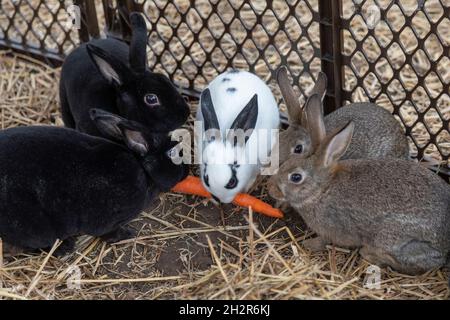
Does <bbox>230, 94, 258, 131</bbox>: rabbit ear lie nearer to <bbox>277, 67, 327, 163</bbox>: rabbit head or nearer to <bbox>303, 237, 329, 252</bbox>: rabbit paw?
<bbox>277, 67, 327, 163</bbox>: rabbit head

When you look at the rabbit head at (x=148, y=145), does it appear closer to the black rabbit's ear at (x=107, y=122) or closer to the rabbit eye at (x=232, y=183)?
the black rabbit's ear at (x=107, y=122)

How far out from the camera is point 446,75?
4.53 meters

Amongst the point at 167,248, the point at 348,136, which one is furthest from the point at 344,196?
the point at 167,248

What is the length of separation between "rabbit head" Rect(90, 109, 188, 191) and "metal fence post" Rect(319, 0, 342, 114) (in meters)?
0.85

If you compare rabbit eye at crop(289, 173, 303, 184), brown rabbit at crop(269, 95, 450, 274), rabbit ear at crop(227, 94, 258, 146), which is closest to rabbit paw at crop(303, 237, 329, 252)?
brown rabbit at crop(269, 95, 450, 274)

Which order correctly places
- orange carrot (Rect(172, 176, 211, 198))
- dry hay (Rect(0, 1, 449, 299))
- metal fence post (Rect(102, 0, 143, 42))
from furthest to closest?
metal fence post (Rect(102, 0, 143, 42)) < orange carrot (Rect(172, 176, 211, 198)) < dry hay (Rect(0, 1, 449, 299))

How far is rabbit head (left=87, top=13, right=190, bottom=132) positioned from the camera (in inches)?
146

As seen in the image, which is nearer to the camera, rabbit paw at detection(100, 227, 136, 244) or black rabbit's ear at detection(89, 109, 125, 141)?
black rabbit's ear at detection(89, 109, 125, 141)

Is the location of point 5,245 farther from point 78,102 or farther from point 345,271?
point 345,271

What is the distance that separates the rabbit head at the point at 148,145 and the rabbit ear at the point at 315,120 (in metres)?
0.61

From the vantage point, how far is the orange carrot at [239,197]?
3818mm

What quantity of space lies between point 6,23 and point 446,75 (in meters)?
2.81

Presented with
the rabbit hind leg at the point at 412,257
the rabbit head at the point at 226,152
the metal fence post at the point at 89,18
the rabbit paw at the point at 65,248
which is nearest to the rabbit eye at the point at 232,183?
the rabbit head at the point at 226,152

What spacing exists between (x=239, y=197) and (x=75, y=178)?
0.81 meters
